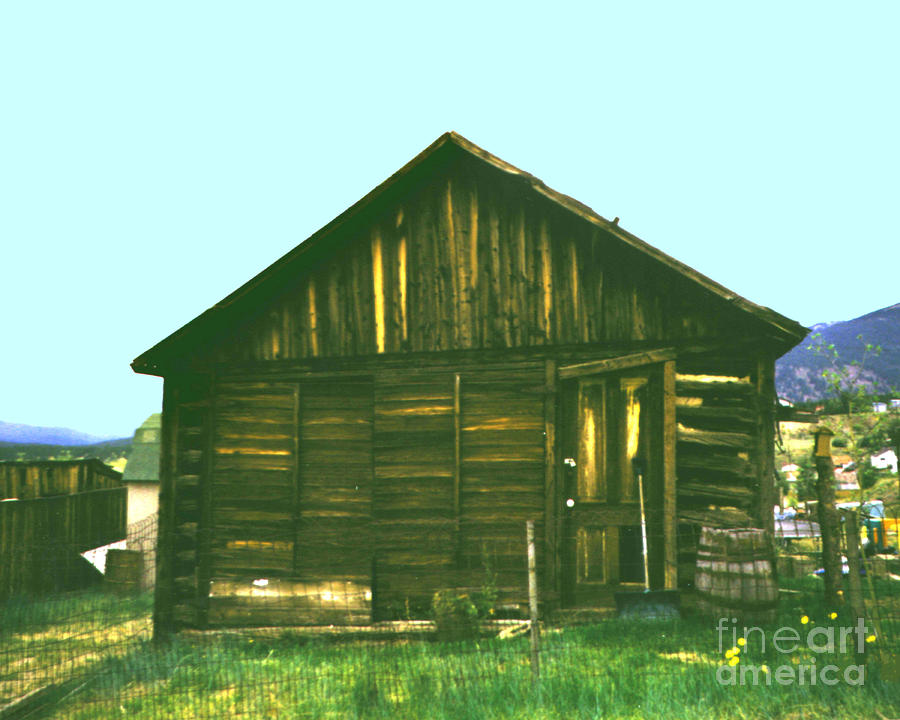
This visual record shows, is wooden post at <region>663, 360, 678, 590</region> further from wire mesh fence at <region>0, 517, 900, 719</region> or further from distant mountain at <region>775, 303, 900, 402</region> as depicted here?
distant mountain at <region>775, 303, 900, 402</region>

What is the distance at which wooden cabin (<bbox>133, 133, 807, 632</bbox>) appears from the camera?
9.70 meters

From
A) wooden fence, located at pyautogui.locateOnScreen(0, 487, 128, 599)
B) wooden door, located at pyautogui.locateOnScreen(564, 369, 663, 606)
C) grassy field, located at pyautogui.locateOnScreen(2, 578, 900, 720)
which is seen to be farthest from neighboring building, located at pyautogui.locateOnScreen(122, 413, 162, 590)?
wooden door, located at pyautogui.locateOnScreen(564, 369, 663, 606)

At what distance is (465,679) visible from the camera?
6484 mm

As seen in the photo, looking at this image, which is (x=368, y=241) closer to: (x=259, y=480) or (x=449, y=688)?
(x=259, y=480)

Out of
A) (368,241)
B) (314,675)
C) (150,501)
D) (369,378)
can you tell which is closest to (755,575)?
(314,675)

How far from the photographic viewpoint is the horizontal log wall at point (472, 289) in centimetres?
991

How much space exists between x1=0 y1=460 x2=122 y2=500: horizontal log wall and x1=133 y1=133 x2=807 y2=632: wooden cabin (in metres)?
7.93

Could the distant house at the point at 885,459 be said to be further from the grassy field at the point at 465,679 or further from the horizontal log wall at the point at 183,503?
the horizontal log wall at the point at 183,503

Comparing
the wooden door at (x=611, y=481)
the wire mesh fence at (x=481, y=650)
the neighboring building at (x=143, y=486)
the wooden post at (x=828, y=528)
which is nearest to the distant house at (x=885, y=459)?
the wire mesh fence at (x=481, y=650)

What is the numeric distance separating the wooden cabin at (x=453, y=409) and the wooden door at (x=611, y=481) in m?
0.03

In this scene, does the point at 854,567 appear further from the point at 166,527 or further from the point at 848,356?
the point at 848,356

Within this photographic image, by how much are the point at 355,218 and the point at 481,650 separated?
5764 mm

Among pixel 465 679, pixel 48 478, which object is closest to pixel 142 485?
pixel 48 478

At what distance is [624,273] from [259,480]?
18.8 feet
